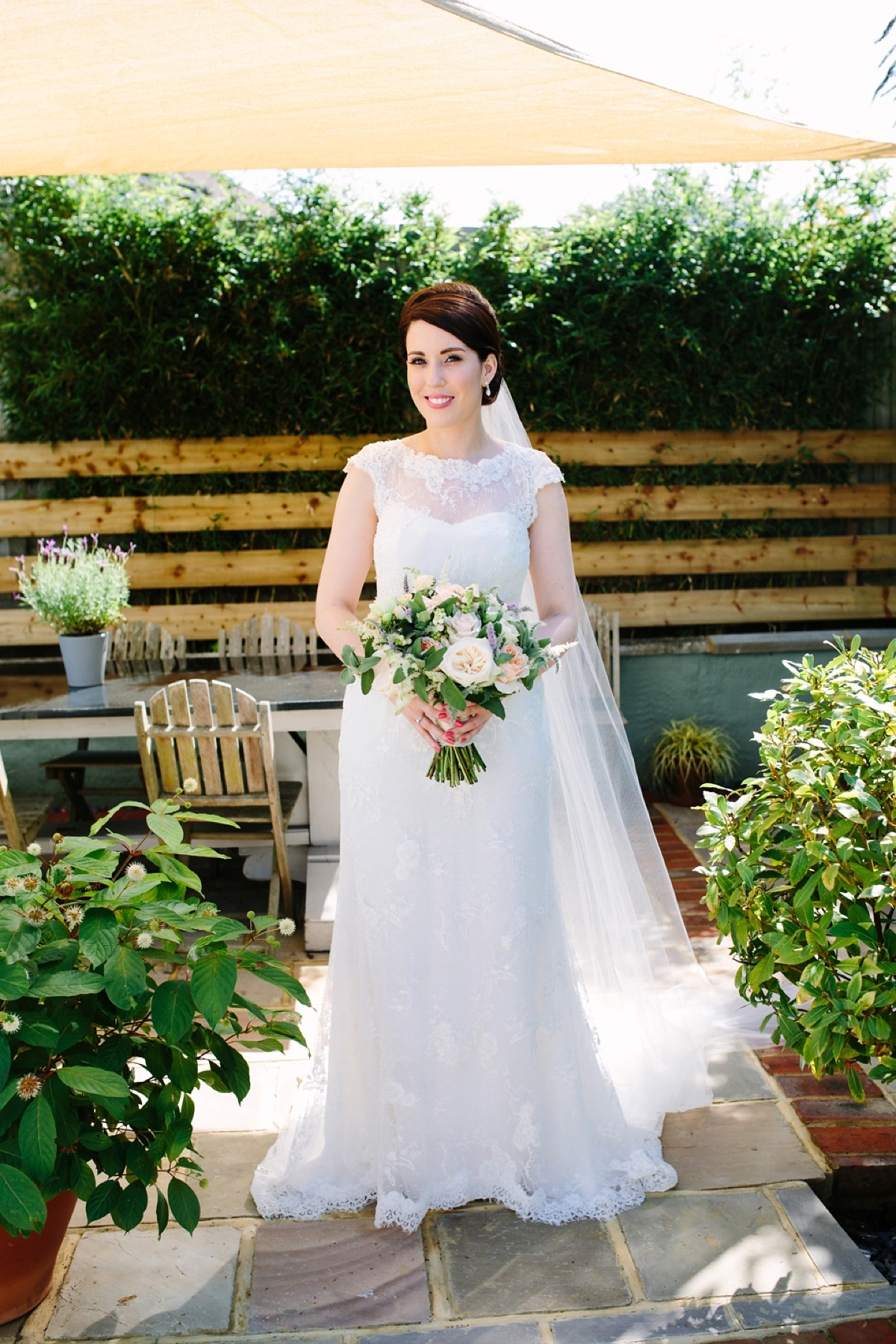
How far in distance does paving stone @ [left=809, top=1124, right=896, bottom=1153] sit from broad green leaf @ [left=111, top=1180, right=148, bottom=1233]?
167 cm

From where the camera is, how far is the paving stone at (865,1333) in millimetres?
2000

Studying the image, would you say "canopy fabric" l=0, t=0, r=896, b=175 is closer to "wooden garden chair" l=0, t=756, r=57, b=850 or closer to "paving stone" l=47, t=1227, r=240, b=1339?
"wooden garden chair" l=0, t=756, r=57, b=850

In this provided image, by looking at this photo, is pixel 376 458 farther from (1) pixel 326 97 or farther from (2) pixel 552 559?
(1) pixel 326 97

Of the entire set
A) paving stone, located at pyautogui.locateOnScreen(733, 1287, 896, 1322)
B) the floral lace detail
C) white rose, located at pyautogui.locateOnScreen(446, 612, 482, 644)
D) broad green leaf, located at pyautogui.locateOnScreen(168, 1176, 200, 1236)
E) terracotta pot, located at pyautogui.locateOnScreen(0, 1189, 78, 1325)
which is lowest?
paving stone, located at pyautogui.locateOnScreen(733, 1287, 896, 1322)

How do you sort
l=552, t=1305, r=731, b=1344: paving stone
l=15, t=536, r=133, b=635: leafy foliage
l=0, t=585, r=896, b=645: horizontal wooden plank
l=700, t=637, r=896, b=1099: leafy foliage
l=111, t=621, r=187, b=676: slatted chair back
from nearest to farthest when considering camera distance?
1. l=552, t=1305, r=731, b=1344: paving stone
2. l=700, t=637, r=896, b=1099: leafy foliage
3. l=15, t=536, r=133, b=635: leafy foliage
4. l=111, t=621, r=187, b=676: slatted chair back
5. l=0, t=585, r=896, b=645: horizontal wooden plank

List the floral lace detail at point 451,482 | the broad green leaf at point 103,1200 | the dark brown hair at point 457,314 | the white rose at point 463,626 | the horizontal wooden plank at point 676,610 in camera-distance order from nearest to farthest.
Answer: the broad green leaf at point 103,1200, the white rose at point 463,626, the dark brown hair at point 457,314, the floral lace detail at point 451,482, the horizontal wooden plank at point 676,610

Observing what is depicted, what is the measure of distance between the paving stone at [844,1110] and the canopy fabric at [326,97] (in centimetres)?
279

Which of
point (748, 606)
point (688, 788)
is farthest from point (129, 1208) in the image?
point (748, 606)

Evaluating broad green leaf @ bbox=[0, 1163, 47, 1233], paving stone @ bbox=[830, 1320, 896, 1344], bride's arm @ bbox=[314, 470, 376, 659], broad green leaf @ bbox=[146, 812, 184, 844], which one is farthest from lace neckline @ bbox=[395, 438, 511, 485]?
paving stone @ bbox=[830, 1320, 896, 1344]

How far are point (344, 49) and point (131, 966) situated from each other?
228 cm

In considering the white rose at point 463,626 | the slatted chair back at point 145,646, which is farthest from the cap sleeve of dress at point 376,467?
the slatted chair back at point 145,646

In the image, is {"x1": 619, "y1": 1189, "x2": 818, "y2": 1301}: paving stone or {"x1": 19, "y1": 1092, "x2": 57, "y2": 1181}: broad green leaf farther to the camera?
{"x1": 619, "y1": 1189, "x2": 818, "y2": 1301}: paving stone

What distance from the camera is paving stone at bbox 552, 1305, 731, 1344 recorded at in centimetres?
203

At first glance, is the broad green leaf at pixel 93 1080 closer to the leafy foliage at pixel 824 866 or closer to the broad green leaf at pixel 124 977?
the broad green leaf at pixel 124 977
